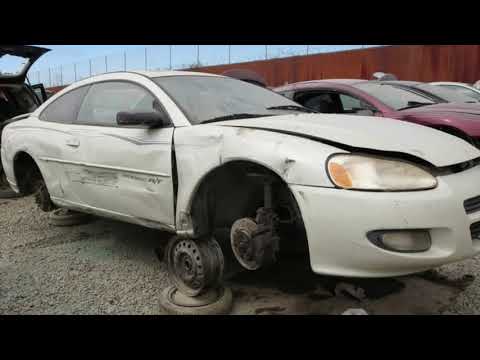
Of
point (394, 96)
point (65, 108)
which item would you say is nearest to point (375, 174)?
point (65, 108)

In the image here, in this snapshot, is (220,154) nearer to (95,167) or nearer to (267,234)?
(267,234)

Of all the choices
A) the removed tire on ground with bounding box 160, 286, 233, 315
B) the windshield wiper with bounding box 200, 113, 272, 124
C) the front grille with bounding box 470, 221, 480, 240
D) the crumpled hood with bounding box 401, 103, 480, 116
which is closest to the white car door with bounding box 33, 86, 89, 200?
the windshield wiper with bounding box 200, 113, 272, 124

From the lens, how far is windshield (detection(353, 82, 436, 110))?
509 centimetres

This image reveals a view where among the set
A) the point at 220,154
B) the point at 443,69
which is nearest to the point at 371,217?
the point at 220,154

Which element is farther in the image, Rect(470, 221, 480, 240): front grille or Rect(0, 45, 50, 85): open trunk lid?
Rect(0, 45, 50, 85): open trunk lid

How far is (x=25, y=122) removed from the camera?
13.1ft

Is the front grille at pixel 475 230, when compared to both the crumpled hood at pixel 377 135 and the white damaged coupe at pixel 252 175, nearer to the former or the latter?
the white damaged coupe at pixel 252 175

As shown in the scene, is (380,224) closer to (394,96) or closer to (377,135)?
(377,135)

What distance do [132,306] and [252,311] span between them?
0.74 metres

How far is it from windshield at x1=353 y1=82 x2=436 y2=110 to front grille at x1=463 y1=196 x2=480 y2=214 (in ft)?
10.1

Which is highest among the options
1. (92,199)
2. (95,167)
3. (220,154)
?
(220,154)

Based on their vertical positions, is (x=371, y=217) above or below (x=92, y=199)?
above

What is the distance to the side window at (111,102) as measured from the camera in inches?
118

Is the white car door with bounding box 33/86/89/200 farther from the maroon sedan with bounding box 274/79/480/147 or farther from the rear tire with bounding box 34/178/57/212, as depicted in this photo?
the maroon sedan with bounding box 274/79/480/147
